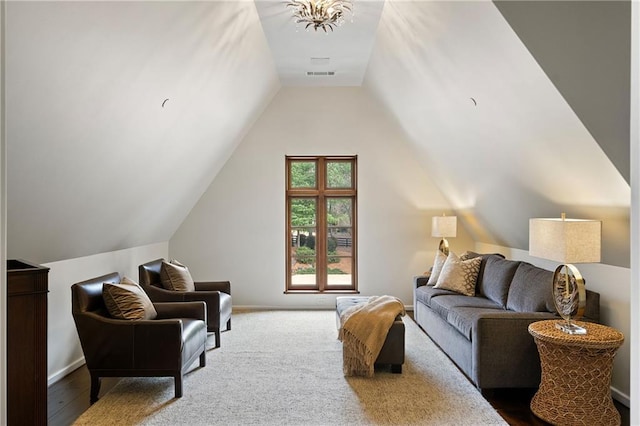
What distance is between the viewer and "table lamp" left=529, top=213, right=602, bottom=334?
321cm

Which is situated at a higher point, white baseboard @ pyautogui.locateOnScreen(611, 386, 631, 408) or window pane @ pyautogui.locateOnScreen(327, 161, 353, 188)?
window pane @ pyautogui.locateOnScreen(327, 161, 353, 188)

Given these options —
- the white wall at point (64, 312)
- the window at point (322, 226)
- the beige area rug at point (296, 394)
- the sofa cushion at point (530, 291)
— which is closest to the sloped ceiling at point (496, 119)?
the sofa cushion at point (530, 291)

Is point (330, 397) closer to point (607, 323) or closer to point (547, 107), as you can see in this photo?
point (607, 323)

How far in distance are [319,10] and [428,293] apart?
327 centimetres

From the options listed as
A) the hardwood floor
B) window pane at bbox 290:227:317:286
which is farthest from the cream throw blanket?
window pane at bbox 290:227:317:286

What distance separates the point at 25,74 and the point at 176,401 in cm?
243

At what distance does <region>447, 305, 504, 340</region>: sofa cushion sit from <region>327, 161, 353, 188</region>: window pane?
313cm

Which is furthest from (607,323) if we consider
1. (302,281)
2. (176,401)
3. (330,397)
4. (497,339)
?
(302,281)

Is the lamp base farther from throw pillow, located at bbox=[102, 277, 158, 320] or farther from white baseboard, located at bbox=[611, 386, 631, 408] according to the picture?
throw pillow, located at bbox=[102, 277, 158, 320]

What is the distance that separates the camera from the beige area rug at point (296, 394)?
10.7 feet

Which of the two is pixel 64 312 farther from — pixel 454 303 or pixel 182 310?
pixel 454 303

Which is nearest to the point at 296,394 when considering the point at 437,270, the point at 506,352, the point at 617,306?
the point at 506,352

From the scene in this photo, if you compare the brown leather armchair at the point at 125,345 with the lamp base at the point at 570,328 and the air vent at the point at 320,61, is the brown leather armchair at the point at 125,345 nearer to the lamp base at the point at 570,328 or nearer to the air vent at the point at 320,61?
the lamp base at the point at 570,328

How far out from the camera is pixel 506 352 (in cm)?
363
